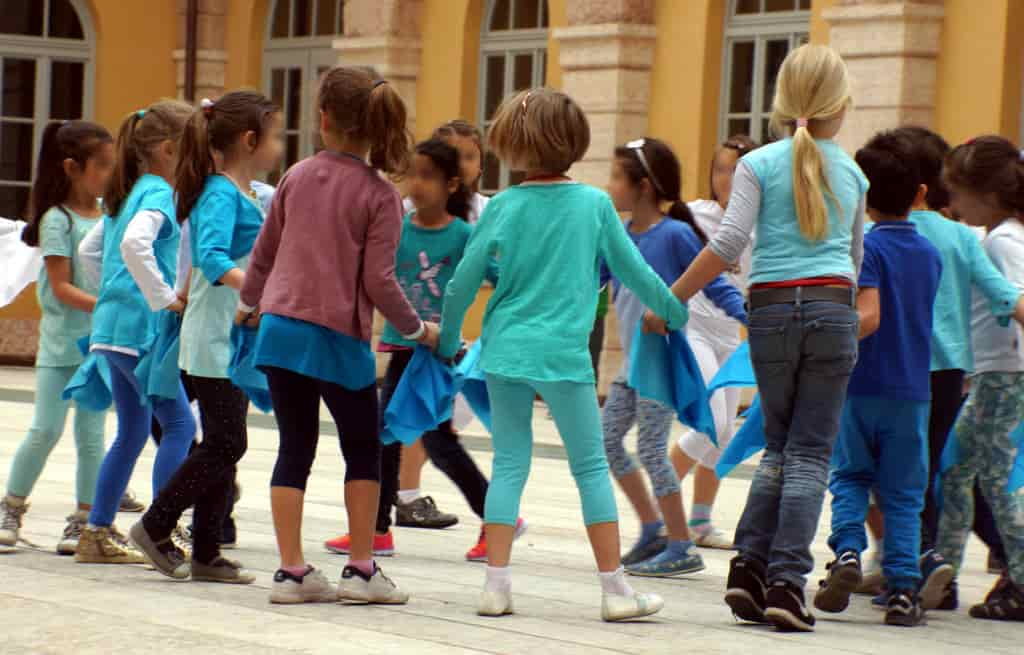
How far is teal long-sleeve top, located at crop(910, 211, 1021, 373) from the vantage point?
20.8ft

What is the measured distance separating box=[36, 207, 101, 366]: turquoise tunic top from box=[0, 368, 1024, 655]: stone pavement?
65cm

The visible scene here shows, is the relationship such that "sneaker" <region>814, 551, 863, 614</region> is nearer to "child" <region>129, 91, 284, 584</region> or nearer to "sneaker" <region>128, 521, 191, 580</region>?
"child" <region>129, 91, 284, 584</region>

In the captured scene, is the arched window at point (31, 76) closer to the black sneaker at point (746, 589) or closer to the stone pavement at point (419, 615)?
the stone pavement at point (419, 615)

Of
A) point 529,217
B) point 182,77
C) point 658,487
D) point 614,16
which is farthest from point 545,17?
point 529,217

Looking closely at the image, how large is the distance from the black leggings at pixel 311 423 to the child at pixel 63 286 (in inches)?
61.6

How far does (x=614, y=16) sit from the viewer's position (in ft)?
54.0

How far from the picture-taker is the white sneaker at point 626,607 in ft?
19.1

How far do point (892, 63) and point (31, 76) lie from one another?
32.4ft

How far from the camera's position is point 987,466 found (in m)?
6.50

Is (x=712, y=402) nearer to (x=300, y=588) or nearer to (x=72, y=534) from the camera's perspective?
(x=72, y=534)

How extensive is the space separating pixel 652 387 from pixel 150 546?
169 centimetres

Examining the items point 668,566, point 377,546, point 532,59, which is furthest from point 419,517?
point 532,59

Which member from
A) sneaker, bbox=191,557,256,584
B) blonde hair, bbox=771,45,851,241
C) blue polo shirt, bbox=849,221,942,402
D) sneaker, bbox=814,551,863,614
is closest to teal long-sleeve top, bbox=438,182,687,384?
blonde hair, bbox=771,45,851,241

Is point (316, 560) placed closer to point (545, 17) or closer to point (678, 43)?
point (678, 43)
